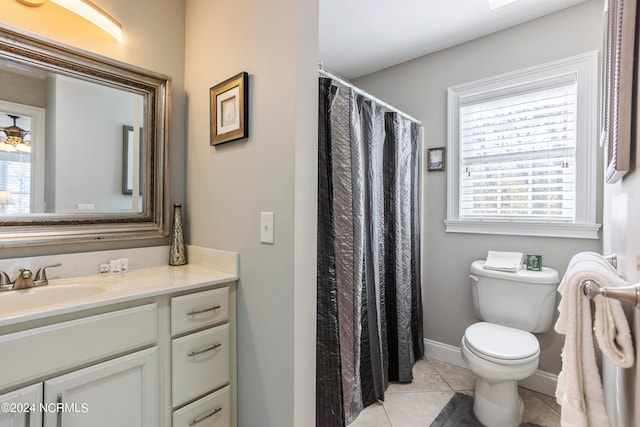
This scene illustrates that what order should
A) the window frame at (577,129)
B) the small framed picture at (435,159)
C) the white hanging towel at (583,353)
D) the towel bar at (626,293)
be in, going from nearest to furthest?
1. the towel bar at (626,293)
2. the white hanging towel at (583,353)
3. the window frame at (577,129)
4. the small framed picture at (435,159)

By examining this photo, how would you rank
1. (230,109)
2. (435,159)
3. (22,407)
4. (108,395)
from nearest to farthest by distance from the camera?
(22,407) → (108,395) → (230,109) → (435,159)

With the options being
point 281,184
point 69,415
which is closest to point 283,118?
point 281,184

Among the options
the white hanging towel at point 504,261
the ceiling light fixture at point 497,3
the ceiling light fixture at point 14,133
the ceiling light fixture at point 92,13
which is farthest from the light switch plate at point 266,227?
the ceiling light fixture at point 497,3

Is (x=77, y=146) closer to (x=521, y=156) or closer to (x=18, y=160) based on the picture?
(x=18, y=160)

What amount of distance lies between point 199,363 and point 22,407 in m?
0.55

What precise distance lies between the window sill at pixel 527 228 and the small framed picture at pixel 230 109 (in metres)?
1.74

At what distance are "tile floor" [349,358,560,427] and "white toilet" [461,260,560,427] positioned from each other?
217 millimetres

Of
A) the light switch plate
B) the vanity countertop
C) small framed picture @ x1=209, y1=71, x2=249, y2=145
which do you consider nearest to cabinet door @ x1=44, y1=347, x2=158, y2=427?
the vanity countertop

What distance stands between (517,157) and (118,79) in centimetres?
245

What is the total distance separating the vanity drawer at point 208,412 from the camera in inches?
49.8

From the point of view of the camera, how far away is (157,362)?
3.92ft

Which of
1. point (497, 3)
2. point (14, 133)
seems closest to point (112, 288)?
point (14, 133)

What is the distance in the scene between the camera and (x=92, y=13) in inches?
55.2

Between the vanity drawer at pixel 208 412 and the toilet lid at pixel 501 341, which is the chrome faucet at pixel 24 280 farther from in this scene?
the toilet lid at pixel 501 341
